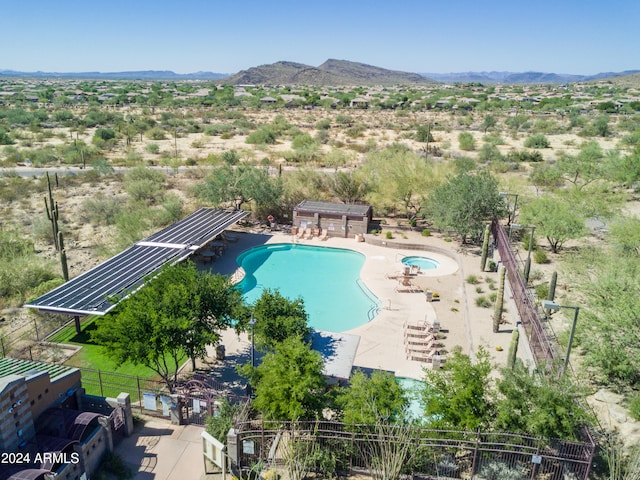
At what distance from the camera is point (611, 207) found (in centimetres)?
3428

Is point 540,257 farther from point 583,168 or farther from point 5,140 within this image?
point 5,140

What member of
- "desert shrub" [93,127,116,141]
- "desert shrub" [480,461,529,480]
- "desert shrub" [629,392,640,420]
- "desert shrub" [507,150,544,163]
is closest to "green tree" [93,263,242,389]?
"desert shrub" [480,461,529,480]

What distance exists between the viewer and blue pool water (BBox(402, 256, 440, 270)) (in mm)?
31219

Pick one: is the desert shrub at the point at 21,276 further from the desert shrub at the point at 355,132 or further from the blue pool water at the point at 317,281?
the desert shrub at the point at 355,132

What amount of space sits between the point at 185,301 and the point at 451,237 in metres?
23.7

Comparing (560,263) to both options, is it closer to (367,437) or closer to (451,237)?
(451,237)

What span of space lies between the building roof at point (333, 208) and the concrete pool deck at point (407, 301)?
Result: 2003 mm

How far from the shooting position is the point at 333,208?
36.2m

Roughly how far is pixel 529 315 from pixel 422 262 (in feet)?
38.2

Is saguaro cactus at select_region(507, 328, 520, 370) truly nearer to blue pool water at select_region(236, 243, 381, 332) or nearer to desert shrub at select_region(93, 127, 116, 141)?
blue pool water at select_region(236, 243, 381, 332)

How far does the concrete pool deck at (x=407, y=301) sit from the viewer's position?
20.7 m

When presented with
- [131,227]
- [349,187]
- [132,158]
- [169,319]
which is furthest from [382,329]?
[132,158]

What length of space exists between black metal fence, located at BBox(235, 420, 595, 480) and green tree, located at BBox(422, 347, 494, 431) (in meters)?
0.31

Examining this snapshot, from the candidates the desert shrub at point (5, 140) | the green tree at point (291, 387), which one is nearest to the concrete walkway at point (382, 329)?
the green tree at point (291, 387)
